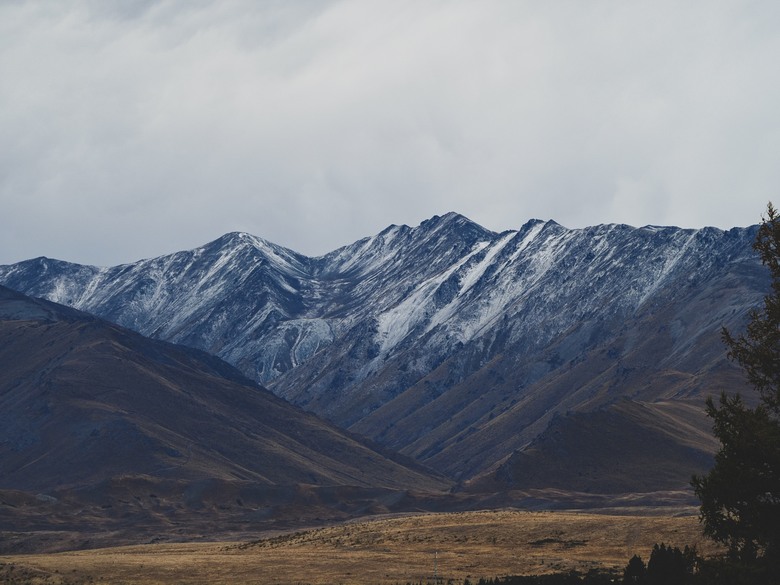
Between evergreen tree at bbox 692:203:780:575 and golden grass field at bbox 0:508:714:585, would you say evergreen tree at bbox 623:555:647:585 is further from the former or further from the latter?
golden grass field at bbox 0:508:714:585

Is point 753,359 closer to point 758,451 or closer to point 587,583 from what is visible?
point 758,451

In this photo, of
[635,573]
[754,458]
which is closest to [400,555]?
[635,573]

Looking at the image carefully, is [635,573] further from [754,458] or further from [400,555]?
[400,555]

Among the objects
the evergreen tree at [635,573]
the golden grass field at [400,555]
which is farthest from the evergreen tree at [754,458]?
the golden grass field at [400,555]

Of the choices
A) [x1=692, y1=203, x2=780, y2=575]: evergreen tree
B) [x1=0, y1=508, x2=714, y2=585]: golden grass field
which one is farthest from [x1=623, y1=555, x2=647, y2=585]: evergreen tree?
[x1=0, y1=508, x2=714, y2=585]: golden grass field

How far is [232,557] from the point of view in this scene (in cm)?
10344

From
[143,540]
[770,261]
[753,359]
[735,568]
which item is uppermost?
[770,261]

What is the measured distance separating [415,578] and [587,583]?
21342 mm

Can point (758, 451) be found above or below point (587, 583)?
above

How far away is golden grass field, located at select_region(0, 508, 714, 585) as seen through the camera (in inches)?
3450

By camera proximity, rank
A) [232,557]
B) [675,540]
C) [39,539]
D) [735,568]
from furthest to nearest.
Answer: [39,539]
[232,557]
[675,540]
[735,568]

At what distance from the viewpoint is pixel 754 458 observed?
30.1m

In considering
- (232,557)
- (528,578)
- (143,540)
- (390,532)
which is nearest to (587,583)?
(528,578)

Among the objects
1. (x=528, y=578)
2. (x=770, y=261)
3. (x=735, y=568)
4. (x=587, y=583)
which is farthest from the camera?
(x=528, y=578)
